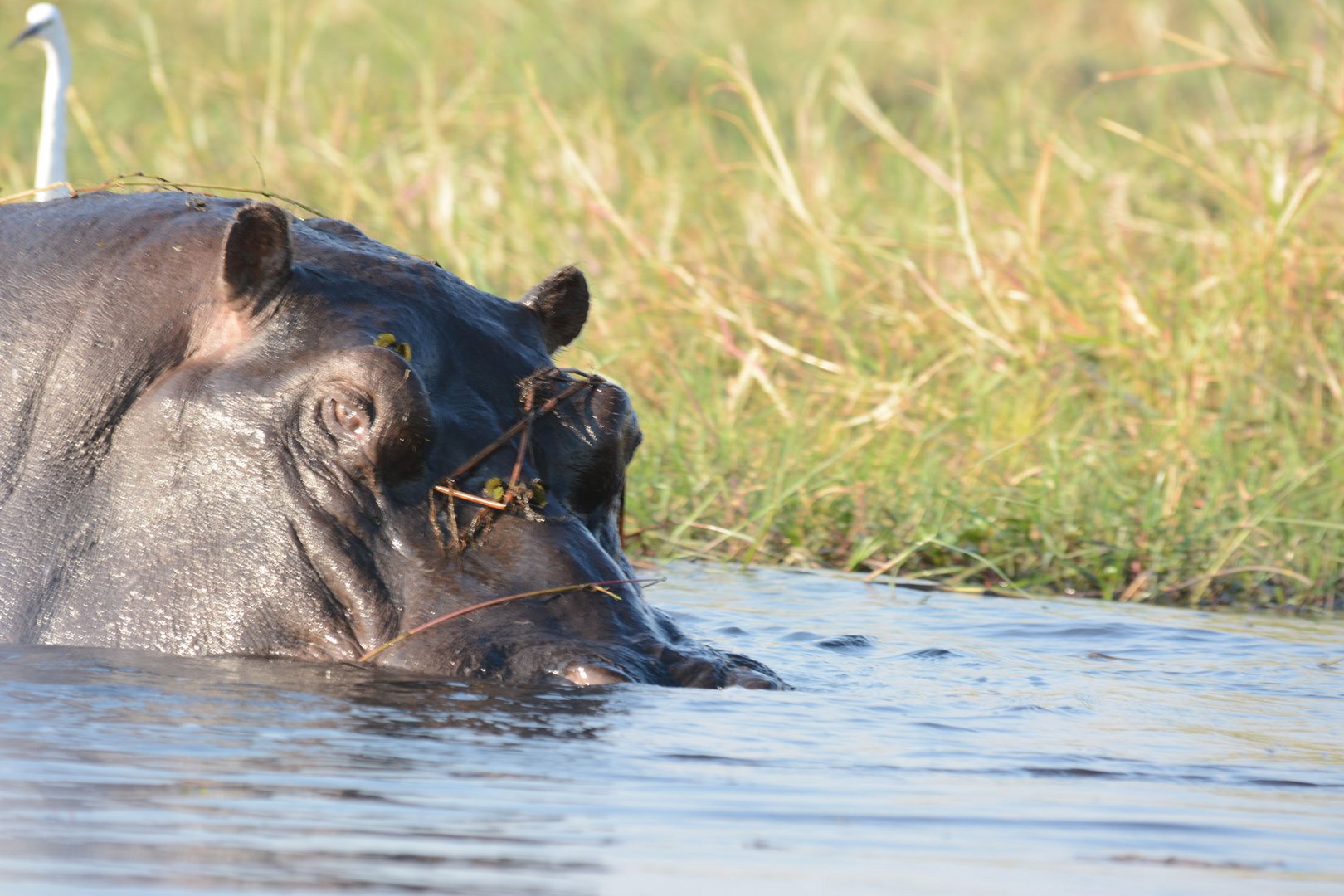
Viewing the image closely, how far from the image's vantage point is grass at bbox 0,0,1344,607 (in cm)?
645

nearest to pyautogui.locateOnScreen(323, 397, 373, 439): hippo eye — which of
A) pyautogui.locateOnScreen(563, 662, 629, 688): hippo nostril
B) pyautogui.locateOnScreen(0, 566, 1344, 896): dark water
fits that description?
pyautogui.locateOnScreen(0, 566, 1344, 896): dark water

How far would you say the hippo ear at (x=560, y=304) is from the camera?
4293 millimetres

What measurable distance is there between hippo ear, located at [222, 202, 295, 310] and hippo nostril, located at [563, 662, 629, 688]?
90 cm

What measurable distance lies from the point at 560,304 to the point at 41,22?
485 cm

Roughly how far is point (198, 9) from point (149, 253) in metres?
9.86

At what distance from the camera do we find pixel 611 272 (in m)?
8.22

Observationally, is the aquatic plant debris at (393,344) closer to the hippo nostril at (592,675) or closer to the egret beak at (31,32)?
the hippo nostril at (592,675)

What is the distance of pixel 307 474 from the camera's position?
3713mm

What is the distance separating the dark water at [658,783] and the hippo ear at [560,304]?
31.6 inches

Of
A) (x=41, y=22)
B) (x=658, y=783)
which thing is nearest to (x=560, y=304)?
(x=658, y=783)

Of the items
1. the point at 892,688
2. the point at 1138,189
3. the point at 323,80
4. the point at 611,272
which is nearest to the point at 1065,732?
the point at 892,688

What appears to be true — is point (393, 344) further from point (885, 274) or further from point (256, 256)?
point (885, 274)

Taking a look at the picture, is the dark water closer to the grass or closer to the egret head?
the grass

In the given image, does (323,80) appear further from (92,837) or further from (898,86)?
(92,837)
